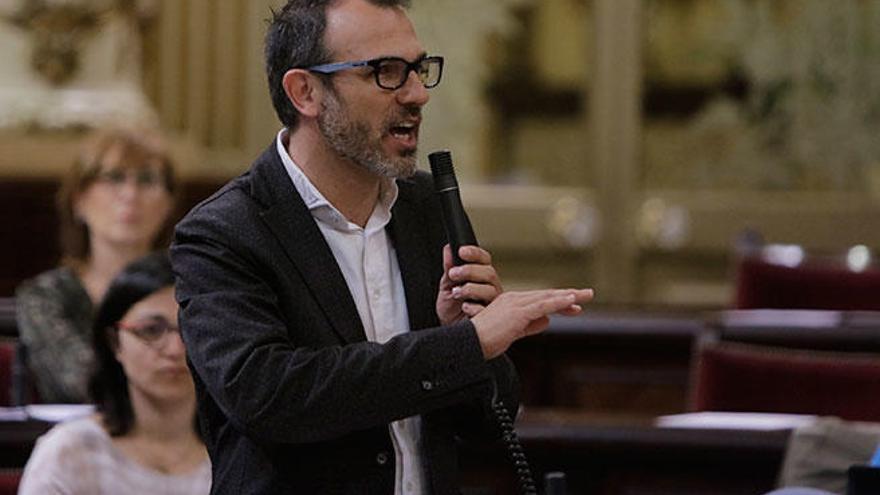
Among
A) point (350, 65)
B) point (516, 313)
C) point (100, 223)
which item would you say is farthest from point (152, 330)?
point (100, 223)

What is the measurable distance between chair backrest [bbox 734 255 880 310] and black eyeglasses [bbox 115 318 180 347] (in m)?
2.48

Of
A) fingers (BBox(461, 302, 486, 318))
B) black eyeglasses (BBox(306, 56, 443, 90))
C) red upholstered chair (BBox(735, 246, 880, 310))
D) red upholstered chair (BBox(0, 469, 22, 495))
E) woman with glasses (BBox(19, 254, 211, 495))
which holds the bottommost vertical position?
red upholstered chair (BBox(735, 246, 880, 310))

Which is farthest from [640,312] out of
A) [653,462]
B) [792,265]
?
[653,462]

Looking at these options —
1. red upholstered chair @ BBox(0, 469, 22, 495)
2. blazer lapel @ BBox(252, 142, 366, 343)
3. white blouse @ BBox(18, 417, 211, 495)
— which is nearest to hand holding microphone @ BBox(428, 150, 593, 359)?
blazer lapel @ BBox(252, 142, 366, 343)

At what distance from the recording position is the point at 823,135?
6.98 metres

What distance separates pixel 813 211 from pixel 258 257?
16.6ft

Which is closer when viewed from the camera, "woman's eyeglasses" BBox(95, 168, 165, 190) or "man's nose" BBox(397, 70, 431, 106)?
"man's nose" BBox(397, 70, 431, 106)

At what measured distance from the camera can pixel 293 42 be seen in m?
2.06

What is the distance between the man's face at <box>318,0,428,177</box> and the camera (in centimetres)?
199

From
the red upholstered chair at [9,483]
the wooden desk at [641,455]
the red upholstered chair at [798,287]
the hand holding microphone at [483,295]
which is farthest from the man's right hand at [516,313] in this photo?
the red upholstered chair at [798,287]

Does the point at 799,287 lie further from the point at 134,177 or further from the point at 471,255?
the point at 471,255

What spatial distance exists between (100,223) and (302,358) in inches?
105

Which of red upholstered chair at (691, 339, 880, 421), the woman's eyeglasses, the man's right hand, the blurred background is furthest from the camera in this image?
the blurred background

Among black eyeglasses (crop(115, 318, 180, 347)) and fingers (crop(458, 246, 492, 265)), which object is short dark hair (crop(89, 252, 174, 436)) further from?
fingers (crop(458, 246, 492, 265))
